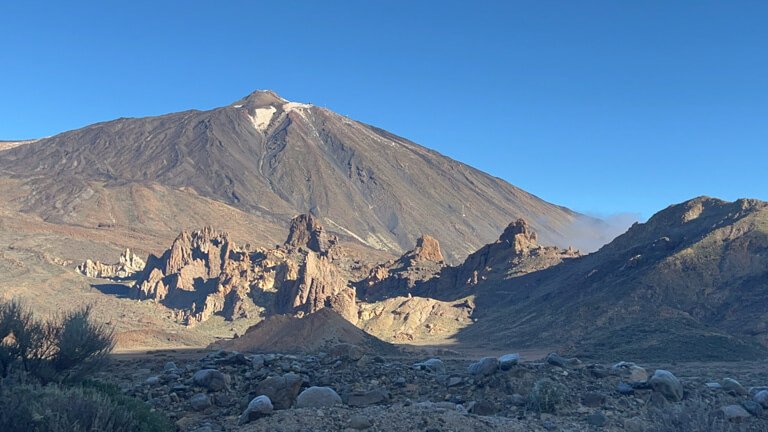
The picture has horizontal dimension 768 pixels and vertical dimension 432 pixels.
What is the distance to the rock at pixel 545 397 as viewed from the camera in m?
11.5

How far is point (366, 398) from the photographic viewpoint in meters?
11.7

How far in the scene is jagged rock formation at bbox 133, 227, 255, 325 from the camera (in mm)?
65000

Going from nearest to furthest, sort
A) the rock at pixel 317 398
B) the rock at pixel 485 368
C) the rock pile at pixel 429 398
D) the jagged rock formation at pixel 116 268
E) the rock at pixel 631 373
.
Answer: the rock pile at pixel 429 398
the rock at pixel 317 398
the rock at pixel 485 368
the rock at pixel 631 373
the jagged rock formation at pixel 116 268

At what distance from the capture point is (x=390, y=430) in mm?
9242

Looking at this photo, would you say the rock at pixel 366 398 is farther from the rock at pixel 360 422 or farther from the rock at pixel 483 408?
the rock at pixel 360 422

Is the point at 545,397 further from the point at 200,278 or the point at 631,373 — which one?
the point at 200,278

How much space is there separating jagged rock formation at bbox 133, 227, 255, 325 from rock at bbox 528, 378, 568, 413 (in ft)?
174

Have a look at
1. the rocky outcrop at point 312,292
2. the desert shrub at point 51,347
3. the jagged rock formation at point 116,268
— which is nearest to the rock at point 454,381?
the desert shrub at point 51,347

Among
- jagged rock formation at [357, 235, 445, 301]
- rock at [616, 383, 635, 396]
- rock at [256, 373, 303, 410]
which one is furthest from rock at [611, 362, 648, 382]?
jagged rock formation at [357, 235, 445, 301]

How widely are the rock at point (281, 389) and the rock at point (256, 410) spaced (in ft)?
2.37

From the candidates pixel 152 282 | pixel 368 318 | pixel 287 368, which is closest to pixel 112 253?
pixel 152 282

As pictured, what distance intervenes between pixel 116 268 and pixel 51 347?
83.1 meters

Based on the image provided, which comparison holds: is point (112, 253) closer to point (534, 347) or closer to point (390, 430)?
point (534, 347)

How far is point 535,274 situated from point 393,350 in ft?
118
